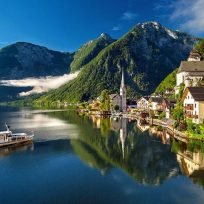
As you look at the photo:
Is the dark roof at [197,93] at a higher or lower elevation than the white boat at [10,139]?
higher

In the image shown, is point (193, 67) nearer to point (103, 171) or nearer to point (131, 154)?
point (131, 154)

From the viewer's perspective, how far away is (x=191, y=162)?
54250 mm

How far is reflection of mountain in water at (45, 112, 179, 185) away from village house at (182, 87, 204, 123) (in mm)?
10871

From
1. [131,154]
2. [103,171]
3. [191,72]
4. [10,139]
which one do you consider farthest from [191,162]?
[191,72]

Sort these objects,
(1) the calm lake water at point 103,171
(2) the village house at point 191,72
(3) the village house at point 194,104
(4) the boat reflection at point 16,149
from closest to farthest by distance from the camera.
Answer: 1. (1) the calm lake water at point 103,171
2. (4) the boat reflection at point 16,149
3. (3) the village house at point 194,104
4. (2) the village house at point 191,72

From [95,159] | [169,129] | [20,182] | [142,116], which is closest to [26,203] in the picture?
[20,182]

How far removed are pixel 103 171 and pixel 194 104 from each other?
3628 centimetres

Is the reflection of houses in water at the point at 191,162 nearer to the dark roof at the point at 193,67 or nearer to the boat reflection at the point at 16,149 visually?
the boat reflection at the point at 16,149

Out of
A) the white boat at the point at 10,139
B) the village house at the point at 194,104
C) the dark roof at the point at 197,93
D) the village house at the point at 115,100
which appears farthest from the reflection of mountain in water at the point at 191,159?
the village house at the point at 115,100

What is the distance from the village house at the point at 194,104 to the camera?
7592 cm

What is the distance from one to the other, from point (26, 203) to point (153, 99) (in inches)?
4313

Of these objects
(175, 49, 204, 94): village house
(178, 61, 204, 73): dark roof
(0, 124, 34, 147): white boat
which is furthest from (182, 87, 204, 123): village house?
(0, 124, 34, 147): white boat

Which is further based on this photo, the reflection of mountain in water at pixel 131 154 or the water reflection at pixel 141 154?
the reflection of mountain in water at pixel 131 154

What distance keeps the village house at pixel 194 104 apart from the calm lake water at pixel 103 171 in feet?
26.9
